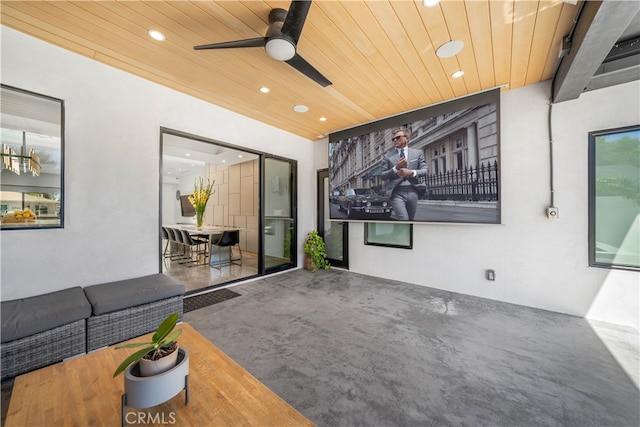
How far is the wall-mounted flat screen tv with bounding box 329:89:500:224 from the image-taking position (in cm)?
325

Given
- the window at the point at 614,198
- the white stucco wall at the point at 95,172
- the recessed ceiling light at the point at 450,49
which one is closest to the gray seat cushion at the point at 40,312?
the white stucco wall at the point at 95,172

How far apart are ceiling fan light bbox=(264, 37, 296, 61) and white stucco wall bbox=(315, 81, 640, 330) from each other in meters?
3.12

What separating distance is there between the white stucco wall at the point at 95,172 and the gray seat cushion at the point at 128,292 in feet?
0.89

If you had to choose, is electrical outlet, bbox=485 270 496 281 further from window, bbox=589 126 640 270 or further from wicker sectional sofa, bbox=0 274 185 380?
wicker sectional sofa, bbox=0 274 185 380

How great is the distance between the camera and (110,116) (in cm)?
274

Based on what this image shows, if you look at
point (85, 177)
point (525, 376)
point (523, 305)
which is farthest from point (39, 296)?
point (523, 305)

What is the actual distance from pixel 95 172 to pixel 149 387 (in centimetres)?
271

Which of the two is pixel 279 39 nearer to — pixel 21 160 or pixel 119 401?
pixel 119 401

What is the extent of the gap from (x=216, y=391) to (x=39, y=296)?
2378 mm

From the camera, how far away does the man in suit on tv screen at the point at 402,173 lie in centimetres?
382

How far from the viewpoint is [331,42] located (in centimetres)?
235

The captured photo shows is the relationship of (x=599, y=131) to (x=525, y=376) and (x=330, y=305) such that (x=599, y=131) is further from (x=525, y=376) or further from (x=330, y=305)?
(x=330, y=305)

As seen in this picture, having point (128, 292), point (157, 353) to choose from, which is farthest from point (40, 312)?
point (157, 353)

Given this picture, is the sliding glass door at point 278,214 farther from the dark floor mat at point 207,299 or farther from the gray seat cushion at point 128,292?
the gray seat cushion at point 128,292
